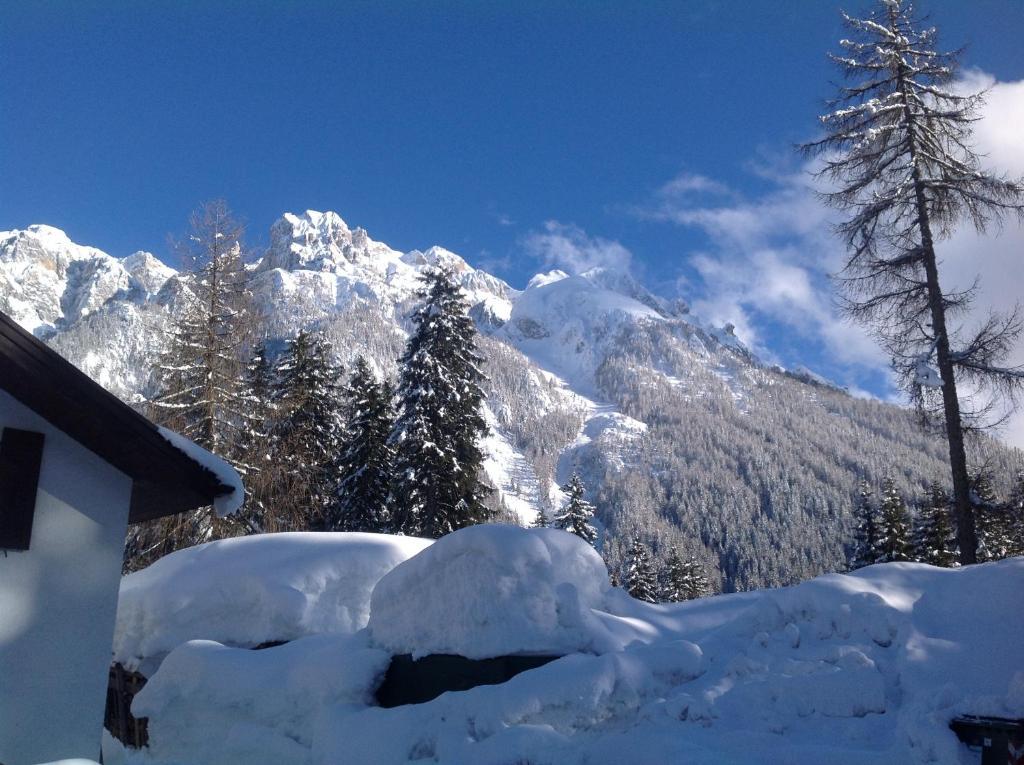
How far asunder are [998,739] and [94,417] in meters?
6.27

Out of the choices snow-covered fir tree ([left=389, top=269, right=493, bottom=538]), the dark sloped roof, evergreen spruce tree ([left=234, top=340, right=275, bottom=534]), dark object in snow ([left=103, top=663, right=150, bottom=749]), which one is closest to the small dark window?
the dark sloped roof

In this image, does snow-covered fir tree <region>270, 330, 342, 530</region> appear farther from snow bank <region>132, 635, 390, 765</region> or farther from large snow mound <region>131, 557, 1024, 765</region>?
large snow mound <region>131, 557, 1024, 765</region>

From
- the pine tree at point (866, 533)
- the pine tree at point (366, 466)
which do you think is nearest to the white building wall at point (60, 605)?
the pine tree at point (366, 466)

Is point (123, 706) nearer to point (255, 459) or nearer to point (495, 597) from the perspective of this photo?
point (495, 597)

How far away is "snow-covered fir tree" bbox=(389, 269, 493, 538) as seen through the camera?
22.1 metres

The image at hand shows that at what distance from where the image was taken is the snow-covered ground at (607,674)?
566 centimetres

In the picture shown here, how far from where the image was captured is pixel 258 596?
33.6ft

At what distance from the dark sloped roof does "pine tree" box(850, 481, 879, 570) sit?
28098mm

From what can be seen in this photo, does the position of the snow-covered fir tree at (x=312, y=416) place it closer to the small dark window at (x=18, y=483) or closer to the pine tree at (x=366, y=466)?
the pine tree at (x=366, y=466)

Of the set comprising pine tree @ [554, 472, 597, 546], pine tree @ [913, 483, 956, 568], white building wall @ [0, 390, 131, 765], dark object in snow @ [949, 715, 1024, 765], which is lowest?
dark object in snow @ [949, 715, 1024, 765]

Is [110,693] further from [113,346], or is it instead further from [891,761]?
[113,346]

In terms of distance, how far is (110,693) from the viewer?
10852 mm

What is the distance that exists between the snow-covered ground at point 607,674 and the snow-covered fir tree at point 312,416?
44.1 feet

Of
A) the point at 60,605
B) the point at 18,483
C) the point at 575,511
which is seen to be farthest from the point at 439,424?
the point at 18,483
